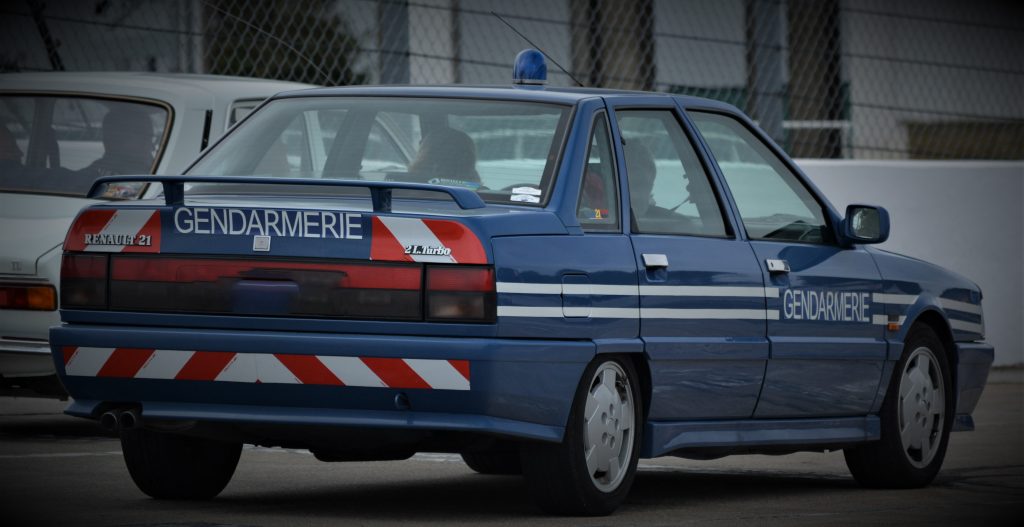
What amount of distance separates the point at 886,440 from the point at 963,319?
2.89 ft

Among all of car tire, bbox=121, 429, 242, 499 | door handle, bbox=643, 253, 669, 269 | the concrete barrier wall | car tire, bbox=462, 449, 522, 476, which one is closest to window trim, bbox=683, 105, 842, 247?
door handle, bbox=643, 253, 669, 269

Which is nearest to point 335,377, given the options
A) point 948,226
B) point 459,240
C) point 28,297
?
point 459,240

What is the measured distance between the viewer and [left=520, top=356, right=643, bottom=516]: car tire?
668 centimetres

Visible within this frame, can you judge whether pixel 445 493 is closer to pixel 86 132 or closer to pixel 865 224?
pixel 865 224

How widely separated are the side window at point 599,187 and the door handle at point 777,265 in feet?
2.81

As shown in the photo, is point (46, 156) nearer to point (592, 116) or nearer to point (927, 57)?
point (592, 116)

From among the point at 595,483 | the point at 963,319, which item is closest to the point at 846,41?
the point at 963,319

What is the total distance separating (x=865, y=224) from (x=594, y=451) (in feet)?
6.85

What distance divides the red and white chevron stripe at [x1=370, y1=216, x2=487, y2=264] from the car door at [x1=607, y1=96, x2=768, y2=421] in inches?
34.4

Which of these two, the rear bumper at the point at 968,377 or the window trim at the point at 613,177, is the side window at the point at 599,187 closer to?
the window trim at the point at 613,177

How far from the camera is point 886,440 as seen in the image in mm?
8500

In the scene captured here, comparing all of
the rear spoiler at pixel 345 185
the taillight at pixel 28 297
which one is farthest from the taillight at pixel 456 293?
the taillight at pixel 28 297

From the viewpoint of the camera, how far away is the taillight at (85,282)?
663cm

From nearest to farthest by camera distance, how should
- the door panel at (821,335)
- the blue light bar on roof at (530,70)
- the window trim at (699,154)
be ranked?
the window trim at (699,154), the door panel at (821,335), the blue light bar on roof at (530,70)
